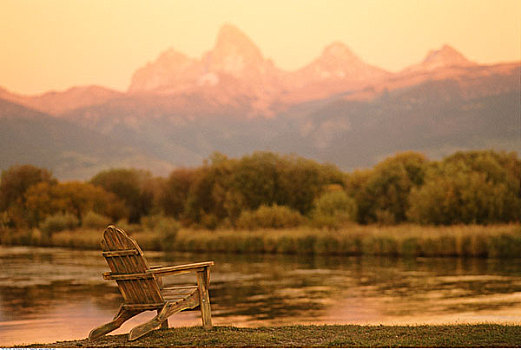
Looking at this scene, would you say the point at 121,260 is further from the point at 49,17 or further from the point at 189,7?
the point at 189,7

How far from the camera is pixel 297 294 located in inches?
615

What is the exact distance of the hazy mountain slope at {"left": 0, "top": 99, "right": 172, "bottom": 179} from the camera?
272 ft

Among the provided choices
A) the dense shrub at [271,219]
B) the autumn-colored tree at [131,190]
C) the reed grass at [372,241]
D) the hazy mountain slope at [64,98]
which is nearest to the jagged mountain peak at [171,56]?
the hazy mountain slope at [64,98]

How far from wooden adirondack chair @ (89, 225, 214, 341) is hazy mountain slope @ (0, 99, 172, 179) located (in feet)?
235

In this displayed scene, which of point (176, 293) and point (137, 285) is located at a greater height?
point (137, 285)

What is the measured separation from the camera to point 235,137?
110 meters

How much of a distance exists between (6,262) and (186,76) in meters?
Result: 92.7

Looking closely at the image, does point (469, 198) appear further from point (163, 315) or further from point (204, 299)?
point (163, 315)

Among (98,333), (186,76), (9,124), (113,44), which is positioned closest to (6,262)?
(98,333)

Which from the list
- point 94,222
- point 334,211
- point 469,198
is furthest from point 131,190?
point 469,198

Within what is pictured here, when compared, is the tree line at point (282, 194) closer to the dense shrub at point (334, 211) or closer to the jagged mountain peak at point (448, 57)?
the dense shrub at point (334, 211)

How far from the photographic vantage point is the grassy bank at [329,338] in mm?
6737

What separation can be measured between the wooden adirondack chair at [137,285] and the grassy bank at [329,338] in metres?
0.18

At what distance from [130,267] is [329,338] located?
2152mm
